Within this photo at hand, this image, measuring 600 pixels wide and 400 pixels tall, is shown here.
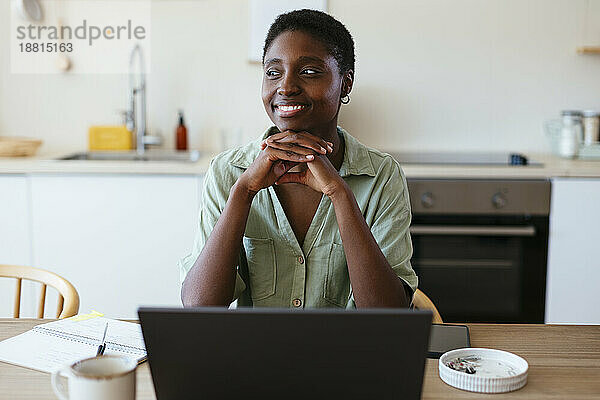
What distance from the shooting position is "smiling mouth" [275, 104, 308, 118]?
5.09 feet

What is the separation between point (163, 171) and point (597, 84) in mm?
1945

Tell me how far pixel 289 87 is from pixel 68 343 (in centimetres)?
65

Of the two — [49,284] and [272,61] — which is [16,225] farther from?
[272,61]

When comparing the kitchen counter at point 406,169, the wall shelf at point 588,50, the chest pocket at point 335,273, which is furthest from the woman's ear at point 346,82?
the wall shelf at point 588,50

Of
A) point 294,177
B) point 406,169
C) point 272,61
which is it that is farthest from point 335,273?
point 406,169

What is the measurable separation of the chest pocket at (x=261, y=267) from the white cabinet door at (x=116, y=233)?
4.08ft

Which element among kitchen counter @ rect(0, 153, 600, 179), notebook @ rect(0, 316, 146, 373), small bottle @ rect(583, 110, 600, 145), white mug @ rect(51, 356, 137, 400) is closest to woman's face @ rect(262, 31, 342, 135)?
notebook @ rect(0, 316, 146, 373)

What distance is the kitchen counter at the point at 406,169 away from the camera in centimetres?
281

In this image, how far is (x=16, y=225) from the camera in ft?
Answer: 9.59

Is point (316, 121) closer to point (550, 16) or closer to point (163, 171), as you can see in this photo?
point (163, 171)

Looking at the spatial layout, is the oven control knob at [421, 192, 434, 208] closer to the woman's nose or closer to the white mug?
the woman's nose

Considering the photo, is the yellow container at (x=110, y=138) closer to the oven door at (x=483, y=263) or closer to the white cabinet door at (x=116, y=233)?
the white cabinet door at (x=116, y=233)

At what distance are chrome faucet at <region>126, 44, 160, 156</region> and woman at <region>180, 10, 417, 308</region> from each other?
170cm

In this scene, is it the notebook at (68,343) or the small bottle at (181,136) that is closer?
the notebook at (68,343)
